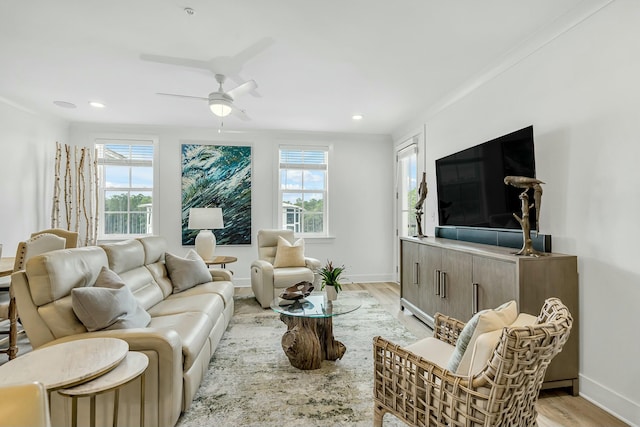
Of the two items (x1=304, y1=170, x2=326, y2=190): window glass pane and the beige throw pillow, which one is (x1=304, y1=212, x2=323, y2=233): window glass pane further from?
the beige throw pillow

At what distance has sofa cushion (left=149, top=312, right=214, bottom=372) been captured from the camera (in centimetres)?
192

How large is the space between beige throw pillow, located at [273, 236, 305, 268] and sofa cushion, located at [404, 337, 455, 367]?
2.69m

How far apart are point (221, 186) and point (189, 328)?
11.2 ft

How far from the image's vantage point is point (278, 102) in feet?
13.1

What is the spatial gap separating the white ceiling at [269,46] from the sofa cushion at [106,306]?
1847mm

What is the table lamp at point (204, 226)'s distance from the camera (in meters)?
4.40

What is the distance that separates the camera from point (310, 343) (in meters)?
2.44

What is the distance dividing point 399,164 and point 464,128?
191cm

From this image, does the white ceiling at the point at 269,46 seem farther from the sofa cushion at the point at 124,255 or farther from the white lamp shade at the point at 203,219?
the sofa cushion at the point at 124,255

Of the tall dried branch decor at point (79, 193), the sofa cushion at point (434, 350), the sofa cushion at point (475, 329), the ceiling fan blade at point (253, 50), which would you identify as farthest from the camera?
the tall dried branch decor at point (79, 193)

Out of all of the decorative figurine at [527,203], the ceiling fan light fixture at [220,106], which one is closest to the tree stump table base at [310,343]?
the decorative figurine at [527,203]

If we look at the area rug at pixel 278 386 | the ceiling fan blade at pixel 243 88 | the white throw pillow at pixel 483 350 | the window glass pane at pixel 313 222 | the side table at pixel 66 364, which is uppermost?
the ceiling fan blade at pixel 243 88

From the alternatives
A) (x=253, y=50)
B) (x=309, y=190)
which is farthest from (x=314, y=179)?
(x=253, y=50)

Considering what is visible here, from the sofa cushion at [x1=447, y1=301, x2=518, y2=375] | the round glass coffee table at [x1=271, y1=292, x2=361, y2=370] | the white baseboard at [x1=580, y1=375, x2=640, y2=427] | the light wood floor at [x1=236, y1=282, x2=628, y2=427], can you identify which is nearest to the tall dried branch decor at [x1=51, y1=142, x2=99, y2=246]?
the round glass coffee table at [x1=271, y1=292, x2=361, y2=370]
